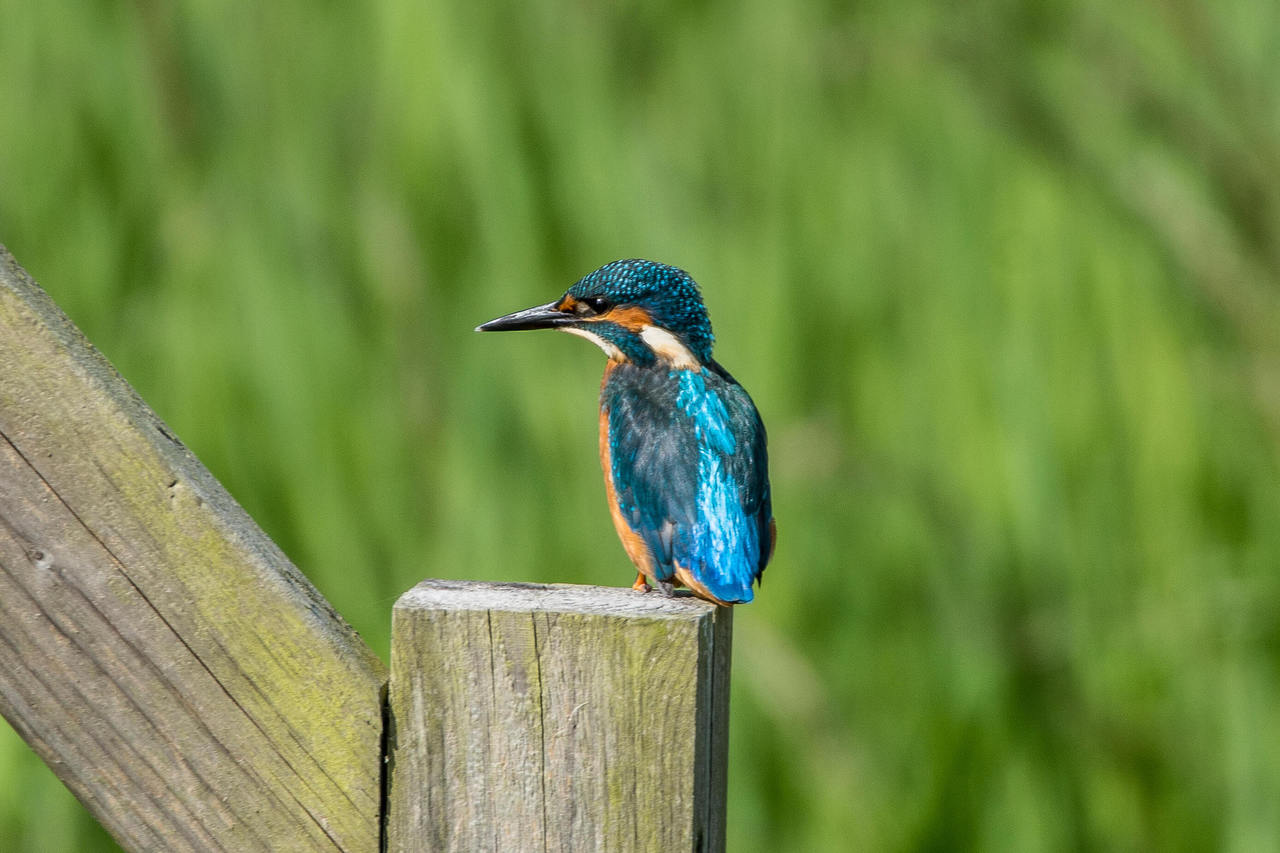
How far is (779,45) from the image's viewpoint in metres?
2.46

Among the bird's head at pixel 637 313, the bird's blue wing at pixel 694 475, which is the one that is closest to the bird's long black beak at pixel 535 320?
the bird's head at pixel 637 313

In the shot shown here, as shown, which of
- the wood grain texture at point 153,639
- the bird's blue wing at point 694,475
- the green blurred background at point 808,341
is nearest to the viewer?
the wood grain texture at point 153,639

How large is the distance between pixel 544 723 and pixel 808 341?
165 cm

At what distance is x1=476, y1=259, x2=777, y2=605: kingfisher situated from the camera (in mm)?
1334

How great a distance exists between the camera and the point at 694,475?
4.50 ft

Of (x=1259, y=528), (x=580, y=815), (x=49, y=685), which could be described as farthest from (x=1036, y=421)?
(x=49, y=685)

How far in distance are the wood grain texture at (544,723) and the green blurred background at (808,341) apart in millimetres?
1325

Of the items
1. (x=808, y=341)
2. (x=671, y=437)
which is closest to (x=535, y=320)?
(x=671, y=437)

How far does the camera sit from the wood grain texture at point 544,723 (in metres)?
0.85

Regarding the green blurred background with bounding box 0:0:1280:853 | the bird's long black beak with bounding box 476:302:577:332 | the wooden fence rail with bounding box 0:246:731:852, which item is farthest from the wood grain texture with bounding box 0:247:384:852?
the green blurred background with bounding box 0:0:1280:853

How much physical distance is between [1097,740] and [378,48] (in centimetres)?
174

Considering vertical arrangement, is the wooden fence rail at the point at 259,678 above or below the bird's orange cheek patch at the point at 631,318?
below

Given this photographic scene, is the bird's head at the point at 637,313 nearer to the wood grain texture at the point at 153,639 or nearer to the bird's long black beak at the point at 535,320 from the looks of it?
the bird's long black beak at the point at 535,320

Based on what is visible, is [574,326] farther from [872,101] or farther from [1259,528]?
[1259,528]
